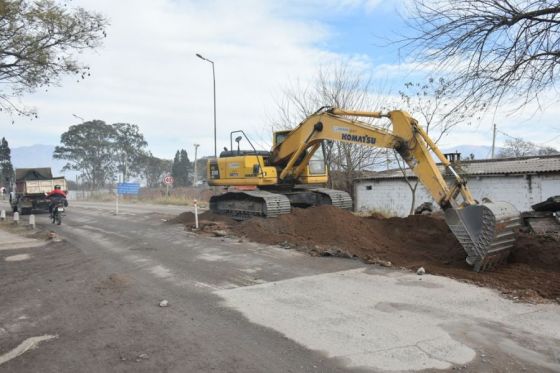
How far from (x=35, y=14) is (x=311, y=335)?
1451 cm

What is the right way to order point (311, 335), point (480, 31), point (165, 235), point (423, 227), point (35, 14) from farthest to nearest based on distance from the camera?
point (35, 14), point (165, 235), point (423, 227), point (480, 31), point (311, 335)

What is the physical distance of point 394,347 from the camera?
4809 millimetres

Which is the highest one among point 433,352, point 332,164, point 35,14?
point 35,14

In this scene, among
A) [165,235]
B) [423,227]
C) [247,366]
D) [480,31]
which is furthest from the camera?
[165,235]

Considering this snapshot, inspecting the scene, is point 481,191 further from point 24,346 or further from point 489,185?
point 24,346

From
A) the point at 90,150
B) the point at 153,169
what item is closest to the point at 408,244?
the point at 90,150

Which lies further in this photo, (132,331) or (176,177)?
(176,177)

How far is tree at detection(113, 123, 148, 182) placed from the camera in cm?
7644

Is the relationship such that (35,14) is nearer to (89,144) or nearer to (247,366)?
(247,366)

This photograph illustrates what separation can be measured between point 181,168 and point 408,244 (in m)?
75.3

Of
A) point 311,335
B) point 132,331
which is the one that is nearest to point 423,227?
point 311,335

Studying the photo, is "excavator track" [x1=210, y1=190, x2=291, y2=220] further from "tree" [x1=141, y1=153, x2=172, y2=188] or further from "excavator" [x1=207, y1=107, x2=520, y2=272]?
"tree" [x1=141, y1=153, x2=172, y2=188]

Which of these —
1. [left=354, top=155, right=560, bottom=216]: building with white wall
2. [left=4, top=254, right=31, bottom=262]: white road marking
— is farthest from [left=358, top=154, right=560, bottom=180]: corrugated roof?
[left=4, top=254, right=31, bottom=262]: white road marking

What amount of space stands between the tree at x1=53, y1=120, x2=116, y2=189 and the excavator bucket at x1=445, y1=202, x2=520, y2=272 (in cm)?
7277
